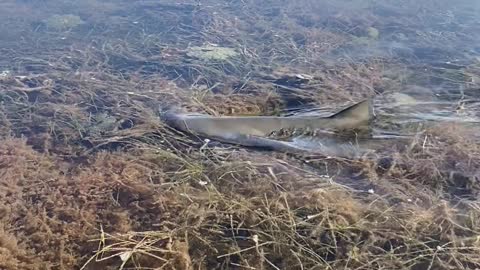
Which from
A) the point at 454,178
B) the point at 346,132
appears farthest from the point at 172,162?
the point at 454,178

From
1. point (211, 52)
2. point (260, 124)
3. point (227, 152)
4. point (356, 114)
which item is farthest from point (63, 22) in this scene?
point (356, 114)

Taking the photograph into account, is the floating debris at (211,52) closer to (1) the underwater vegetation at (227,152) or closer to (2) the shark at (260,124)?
(1) the underwater vegetation at (227,152)

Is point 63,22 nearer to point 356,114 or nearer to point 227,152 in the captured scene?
point 227,152

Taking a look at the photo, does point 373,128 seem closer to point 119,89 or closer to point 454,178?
point 454,178

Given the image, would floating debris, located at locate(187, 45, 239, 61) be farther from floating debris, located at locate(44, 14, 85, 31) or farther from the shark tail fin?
the shark tail fin

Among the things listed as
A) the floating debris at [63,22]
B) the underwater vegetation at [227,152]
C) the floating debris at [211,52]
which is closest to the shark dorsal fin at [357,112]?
the underwater vegetation at [227,152]

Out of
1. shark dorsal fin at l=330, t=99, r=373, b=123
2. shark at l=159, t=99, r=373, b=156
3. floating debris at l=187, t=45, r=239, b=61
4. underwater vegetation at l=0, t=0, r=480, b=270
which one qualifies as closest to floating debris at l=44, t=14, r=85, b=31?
underwater vegetation at l=0, t=0, r=480, b=270

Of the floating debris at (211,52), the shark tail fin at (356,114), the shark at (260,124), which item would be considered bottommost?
the floating debris at (211,52)
